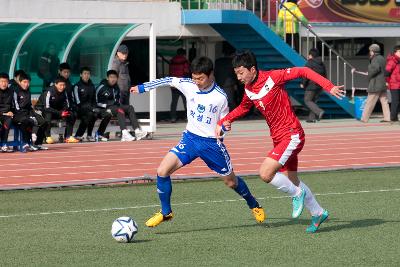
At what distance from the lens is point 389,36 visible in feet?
110

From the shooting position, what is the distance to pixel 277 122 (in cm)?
1164

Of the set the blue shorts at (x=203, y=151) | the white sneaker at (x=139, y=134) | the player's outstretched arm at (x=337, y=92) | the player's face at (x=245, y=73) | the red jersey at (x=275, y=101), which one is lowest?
the white sneaker at (x=139, y=134)

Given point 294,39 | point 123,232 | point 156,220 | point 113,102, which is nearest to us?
point 123,232

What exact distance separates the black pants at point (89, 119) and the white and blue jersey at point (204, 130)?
11880 mm

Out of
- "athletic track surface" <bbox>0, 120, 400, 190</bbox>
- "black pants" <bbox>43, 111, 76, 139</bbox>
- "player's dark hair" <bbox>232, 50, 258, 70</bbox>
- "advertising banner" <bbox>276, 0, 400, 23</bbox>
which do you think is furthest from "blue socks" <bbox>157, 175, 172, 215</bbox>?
"advertising banner" <bbox>276, 0, 400, 23</bbox>

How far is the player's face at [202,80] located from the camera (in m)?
11.8

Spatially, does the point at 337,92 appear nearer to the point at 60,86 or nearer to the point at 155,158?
the point at 155,158

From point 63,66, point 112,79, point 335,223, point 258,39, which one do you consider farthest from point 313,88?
point 335,223

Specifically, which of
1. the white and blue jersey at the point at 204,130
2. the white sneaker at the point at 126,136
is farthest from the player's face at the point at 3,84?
the white and blue jersey at the point at 204,130

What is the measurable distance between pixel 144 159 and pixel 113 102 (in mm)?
4151

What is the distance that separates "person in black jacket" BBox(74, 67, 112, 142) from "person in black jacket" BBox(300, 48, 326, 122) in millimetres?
7097

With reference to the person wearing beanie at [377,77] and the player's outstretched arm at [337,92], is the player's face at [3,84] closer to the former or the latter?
the player's outstretched arm at [337,92]

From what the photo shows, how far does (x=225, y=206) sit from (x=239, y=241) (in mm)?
3058

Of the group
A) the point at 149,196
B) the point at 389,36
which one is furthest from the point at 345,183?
the point at 389,36
